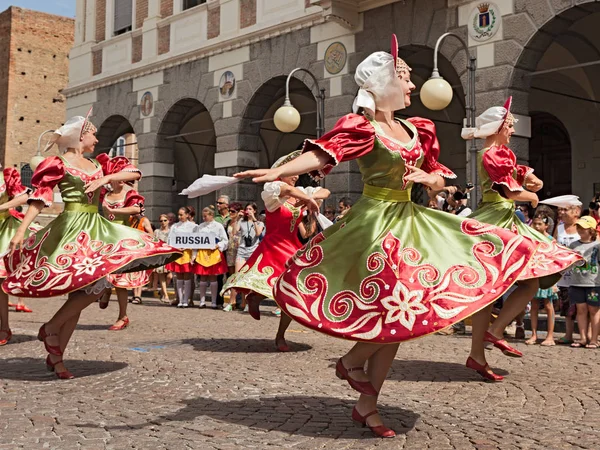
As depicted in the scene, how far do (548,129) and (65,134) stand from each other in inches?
634

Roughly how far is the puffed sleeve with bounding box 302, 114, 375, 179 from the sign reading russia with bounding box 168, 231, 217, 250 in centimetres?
1007

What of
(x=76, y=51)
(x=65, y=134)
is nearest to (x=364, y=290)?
(x=65, y=134)

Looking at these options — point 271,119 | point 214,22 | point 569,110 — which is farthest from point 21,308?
point 569,110

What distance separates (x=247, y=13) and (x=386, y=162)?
49.3 ft

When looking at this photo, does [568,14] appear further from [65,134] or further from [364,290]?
[364,290]

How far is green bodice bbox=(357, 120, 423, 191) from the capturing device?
436 centimetres

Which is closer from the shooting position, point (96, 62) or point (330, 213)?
point (330, 213)

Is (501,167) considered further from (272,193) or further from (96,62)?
(96,62)

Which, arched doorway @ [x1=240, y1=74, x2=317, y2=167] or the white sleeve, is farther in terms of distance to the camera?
arched doorway @ [x1=240, y1=74, x2=317, y2=167]

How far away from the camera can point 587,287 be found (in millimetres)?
8812

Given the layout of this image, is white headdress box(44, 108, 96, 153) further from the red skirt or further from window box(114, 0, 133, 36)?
window box(114, 0, 133, 36)

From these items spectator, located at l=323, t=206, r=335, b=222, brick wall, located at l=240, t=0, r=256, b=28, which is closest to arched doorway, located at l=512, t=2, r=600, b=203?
spectator, located at l=323, t=206, r=335, b=222

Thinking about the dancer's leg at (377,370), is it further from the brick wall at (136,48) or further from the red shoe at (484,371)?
the brick wall at (136,48)

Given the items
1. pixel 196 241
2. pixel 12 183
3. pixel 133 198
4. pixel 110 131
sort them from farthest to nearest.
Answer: pixel 110 131, pixel 196 241, pixel 133 198, pixel 12 183
